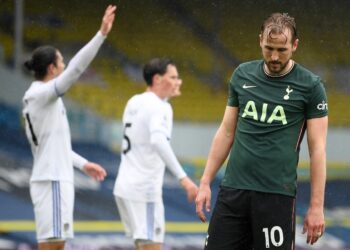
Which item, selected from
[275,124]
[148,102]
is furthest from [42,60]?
[275,124]

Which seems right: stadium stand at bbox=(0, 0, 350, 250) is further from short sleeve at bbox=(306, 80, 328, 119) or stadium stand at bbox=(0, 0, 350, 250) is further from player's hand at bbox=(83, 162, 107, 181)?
short sleeve at bbox=(306, 80, 328, 119)

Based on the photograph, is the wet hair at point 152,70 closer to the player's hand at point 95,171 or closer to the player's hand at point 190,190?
the player's hand at point 95,171

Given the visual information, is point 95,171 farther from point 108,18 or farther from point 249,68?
point 249,68

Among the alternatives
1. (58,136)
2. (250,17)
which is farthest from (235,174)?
(250,17)

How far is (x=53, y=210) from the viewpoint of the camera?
691 centimetres

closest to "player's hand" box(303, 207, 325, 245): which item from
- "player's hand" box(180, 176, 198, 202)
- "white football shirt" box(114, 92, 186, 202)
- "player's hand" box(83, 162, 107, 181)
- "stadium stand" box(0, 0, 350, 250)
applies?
"player's hand" box(180, 176, 198, 202)

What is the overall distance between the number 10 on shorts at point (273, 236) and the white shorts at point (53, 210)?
7.25ft

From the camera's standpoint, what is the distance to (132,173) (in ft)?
24.9

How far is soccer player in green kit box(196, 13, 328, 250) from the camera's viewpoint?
497 cm

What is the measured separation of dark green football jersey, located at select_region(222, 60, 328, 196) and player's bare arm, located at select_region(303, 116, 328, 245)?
60mm

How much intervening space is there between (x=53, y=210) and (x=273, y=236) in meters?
2.26

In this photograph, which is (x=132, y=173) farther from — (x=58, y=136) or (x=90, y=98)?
(x=90, y=98)

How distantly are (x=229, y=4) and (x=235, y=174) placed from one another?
5.34 m

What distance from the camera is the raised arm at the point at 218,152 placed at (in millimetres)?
5199
